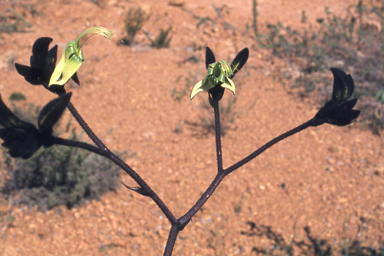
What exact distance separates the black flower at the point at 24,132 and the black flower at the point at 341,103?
58 cm

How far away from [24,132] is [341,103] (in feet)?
→ 2.19

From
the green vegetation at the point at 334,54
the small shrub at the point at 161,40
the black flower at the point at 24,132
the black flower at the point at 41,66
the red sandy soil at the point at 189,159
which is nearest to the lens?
the black flower at the point at 24,132

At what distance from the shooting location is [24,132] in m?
0.63

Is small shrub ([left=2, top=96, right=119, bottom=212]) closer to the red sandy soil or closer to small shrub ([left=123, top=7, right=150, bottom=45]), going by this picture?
the red sandy soil

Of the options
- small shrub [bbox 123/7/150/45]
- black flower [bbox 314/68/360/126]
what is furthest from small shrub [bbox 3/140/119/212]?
small shrub [bbox 123/7/150/45]

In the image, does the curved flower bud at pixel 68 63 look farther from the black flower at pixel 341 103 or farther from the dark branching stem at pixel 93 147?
the black flower at pixel 341 103

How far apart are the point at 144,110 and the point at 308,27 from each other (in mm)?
2996

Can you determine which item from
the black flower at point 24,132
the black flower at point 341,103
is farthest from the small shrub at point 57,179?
the black flower at point 341,103

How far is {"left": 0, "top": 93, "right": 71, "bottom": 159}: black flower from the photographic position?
597 millimetres

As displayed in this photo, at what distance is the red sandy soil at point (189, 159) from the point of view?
2.41m

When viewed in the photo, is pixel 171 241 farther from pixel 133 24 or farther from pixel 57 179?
pixel 133 24

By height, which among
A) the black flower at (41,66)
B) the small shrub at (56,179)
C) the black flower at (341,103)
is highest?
the black flower at (341,103)

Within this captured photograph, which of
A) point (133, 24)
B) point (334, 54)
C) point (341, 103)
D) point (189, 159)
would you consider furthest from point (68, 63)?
point (334, 54)

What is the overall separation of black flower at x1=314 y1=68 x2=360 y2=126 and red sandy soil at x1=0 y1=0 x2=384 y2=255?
1.79 meters
